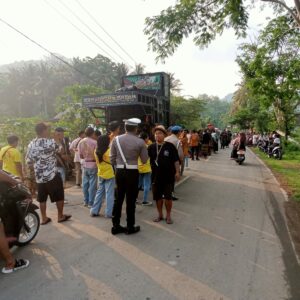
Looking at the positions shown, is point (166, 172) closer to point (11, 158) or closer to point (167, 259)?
point (167, 259)

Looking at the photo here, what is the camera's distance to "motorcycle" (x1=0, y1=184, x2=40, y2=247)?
4457mm

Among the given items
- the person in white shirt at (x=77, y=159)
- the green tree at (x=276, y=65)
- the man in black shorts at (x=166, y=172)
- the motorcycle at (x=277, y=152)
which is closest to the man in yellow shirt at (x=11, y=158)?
the man in black shorts at (x=166, y=172)

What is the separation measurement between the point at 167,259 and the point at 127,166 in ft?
5.33

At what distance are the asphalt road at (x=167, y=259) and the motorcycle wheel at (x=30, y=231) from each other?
0.37ft

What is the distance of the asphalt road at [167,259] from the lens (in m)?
3.64

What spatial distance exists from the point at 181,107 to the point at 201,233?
3401 centimetres

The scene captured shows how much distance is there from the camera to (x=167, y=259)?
14.5 feet

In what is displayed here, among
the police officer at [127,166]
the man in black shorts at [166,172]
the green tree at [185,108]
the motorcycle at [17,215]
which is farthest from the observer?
the green tree at [185,108]

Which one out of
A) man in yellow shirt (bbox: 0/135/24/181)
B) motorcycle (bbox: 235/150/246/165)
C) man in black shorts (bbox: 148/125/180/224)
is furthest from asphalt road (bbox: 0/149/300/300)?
motorcycle (bbox: 235/150/246/165)

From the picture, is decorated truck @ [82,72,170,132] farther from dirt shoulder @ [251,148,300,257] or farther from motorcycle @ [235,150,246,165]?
motorcycle @ [235,150,246,165]

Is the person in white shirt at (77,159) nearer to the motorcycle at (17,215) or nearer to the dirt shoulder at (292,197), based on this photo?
the motorcycle at (17,215)

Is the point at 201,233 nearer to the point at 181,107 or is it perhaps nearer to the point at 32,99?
the point at 181,107

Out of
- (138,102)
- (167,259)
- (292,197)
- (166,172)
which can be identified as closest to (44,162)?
(166,172)

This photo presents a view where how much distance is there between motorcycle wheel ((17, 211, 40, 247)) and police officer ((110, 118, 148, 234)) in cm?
122
